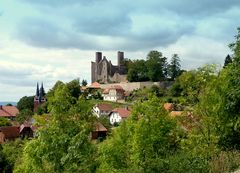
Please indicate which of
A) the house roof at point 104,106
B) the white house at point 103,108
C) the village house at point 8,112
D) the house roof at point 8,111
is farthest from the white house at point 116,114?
the house roof at point 8,111

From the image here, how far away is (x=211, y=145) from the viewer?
844 inches

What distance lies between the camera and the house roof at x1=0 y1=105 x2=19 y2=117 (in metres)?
124

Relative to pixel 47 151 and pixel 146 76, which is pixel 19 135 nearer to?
pixel 146 76

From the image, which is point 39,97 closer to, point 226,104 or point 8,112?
point 8,112

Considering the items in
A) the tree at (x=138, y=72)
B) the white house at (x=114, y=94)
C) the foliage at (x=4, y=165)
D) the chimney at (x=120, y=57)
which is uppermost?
the chimney at (x=120, y=57)

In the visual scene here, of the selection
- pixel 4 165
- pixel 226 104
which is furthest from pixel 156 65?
pixel 226 104

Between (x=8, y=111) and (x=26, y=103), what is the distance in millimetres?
6329

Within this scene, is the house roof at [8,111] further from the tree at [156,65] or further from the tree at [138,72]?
the tree at [156,65]

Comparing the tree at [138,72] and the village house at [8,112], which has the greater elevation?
Answer: the tree at [138,72]

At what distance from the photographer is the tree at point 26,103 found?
123262 millimetres

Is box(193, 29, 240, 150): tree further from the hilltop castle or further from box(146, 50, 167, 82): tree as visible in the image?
the hilltop castle

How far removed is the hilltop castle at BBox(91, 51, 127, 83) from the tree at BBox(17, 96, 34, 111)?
30.6 meters

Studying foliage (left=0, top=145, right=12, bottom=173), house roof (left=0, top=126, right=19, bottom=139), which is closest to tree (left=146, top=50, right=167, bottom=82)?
house roof (left=0, top=126, right=19, bottom=139)

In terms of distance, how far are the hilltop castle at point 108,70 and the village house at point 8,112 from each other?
34.3m
